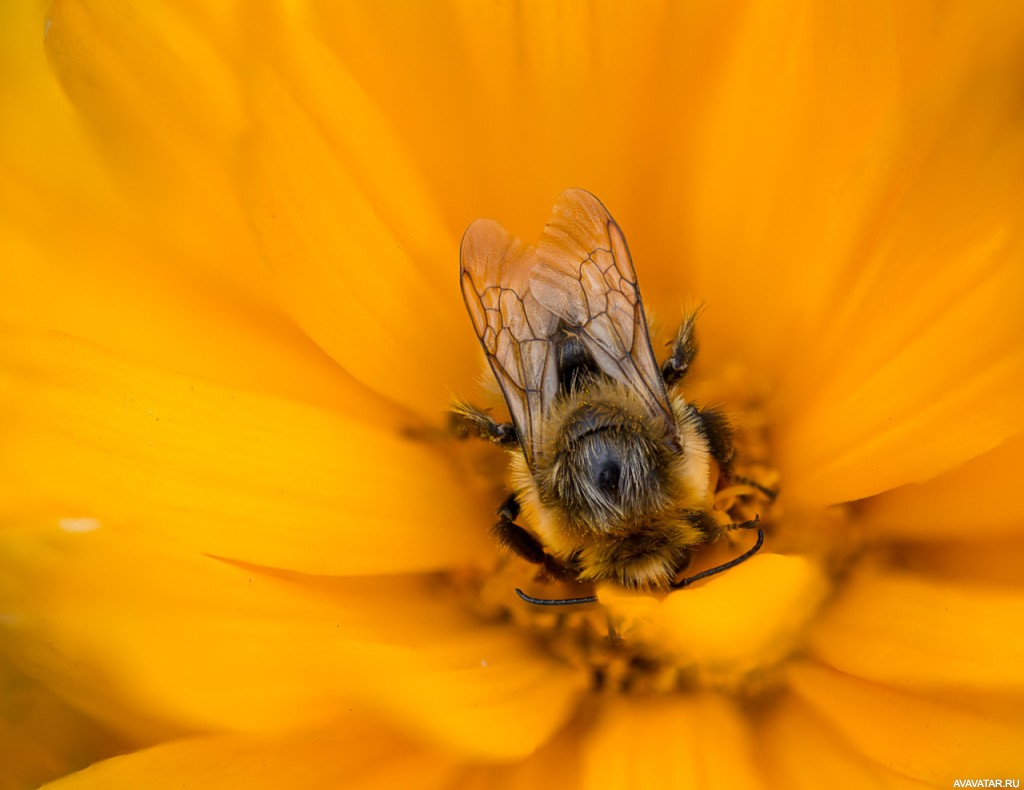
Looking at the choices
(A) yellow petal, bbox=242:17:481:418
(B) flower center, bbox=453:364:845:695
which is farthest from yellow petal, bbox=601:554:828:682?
(A) yellow petal, bbox=242:17:481:418

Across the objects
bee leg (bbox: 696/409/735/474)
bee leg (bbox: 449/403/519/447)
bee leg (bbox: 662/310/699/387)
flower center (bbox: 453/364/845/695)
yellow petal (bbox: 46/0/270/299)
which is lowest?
flower center (bbox: 453/364/845/695)

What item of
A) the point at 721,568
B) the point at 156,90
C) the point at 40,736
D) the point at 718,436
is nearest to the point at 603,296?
the point at 718,436

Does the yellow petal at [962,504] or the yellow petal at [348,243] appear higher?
the yellow petal at [348,243]

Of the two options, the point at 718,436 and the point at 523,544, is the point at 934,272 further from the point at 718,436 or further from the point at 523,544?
the point at 523,544

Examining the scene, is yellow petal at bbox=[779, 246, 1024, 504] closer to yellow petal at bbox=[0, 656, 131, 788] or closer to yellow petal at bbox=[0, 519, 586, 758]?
yellow petal at bbox=[0, 519, 586, 758]

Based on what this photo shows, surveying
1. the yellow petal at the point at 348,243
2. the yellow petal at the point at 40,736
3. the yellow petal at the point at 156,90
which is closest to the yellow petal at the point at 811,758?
the yellow petal at the point at 348,243

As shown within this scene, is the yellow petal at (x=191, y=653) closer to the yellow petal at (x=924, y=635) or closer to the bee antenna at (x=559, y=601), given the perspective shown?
the bee antenna at (x=559, y=601)

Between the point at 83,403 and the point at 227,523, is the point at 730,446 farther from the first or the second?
the point at 83,403
